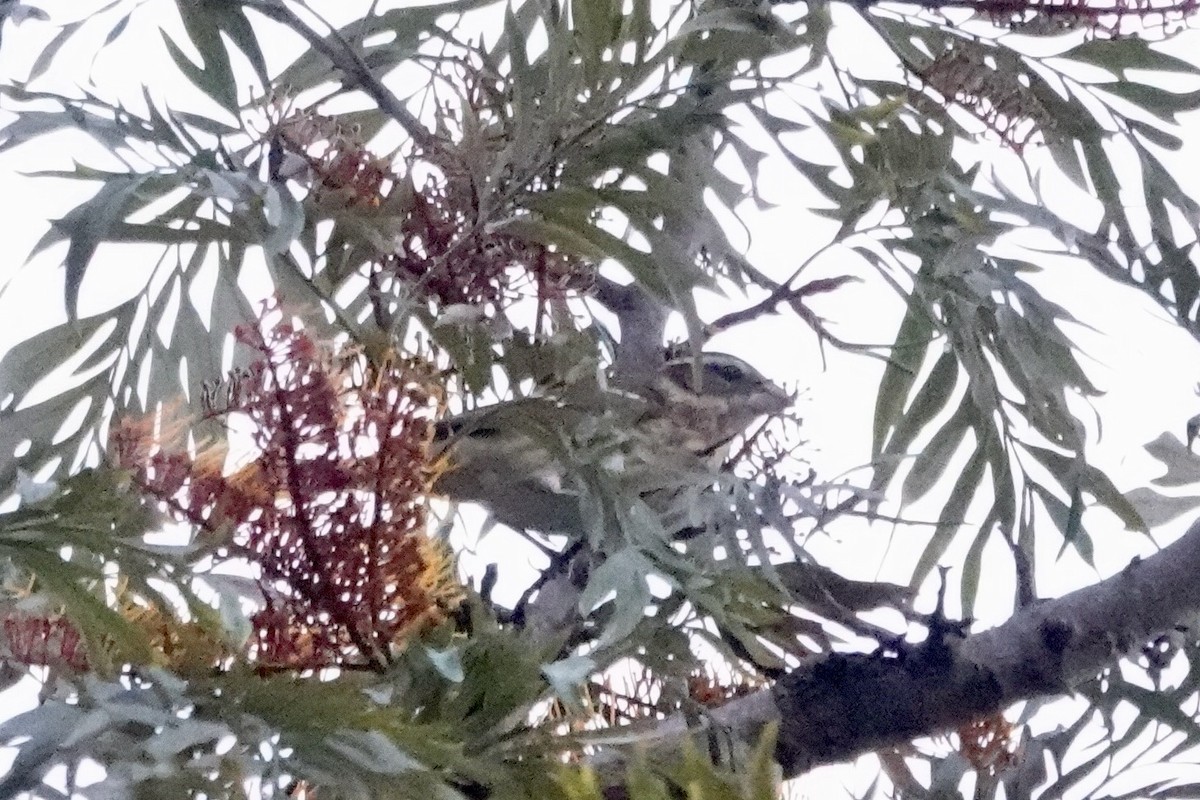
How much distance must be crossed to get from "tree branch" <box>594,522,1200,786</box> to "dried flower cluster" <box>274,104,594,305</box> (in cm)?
24

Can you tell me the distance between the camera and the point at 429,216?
1.98 feet

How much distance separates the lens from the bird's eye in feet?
2.77

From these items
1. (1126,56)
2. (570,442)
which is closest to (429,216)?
(570,442)

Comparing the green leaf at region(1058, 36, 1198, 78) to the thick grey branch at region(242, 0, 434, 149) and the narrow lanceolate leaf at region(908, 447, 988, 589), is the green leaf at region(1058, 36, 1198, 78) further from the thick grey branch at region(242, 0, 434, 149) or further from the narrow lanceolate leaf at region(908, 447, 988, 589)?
the thick grey branch at region(242, 0, 434, 149)

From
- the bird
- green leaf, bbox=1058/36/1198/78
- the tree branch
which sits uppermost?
green leaf, bbox=1058/36/1198/78

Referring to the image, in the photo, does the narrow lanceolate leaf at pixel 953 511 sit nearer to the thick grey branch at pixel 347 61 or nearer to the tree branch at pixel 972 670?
the tree branch at pixel 972 670

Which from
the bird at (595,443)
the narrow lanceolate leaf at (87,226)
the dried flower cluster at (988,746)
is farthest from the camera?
the dried flower cluster at (988,746)

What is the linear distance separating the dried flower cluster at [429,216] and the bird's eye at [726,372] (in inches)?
8.9

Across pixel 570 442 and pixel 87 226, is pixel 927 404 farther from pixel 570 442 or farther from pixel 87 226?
pixel 87 226

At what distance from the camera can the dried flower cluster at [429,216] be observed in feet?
1.94

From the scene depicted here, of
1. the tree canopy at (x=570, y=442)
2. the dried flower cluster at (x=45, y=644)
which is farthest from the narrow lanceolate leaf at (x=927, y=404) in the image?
the dried flower cluster at (x=45, y=644)

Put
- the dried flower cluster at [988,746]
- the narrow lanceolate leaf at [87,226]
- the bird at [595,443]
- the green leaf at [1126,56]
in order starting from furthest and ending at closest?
1. the green leaf at [1126,56]
2. the dried flower cluster at [988,746]
3. the bird at [595,443]
4. the narrow lanceolate leaf at [87,226]

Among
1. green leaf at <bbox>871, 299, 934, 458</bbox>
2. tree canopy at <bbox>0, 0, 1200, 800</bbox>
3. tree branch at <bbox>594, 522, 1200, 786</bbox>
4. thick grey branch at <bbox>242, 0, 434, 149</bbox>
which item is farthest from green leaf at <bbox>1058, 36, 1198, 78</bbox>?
thick grey branch at <bbox>242, 0, 434, 149</bbox>

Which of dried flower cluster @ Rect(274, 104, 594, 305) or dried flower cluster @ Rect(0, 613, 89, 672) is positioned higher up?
dried flower cluster @ Rect(274, 104, 594, 305)
